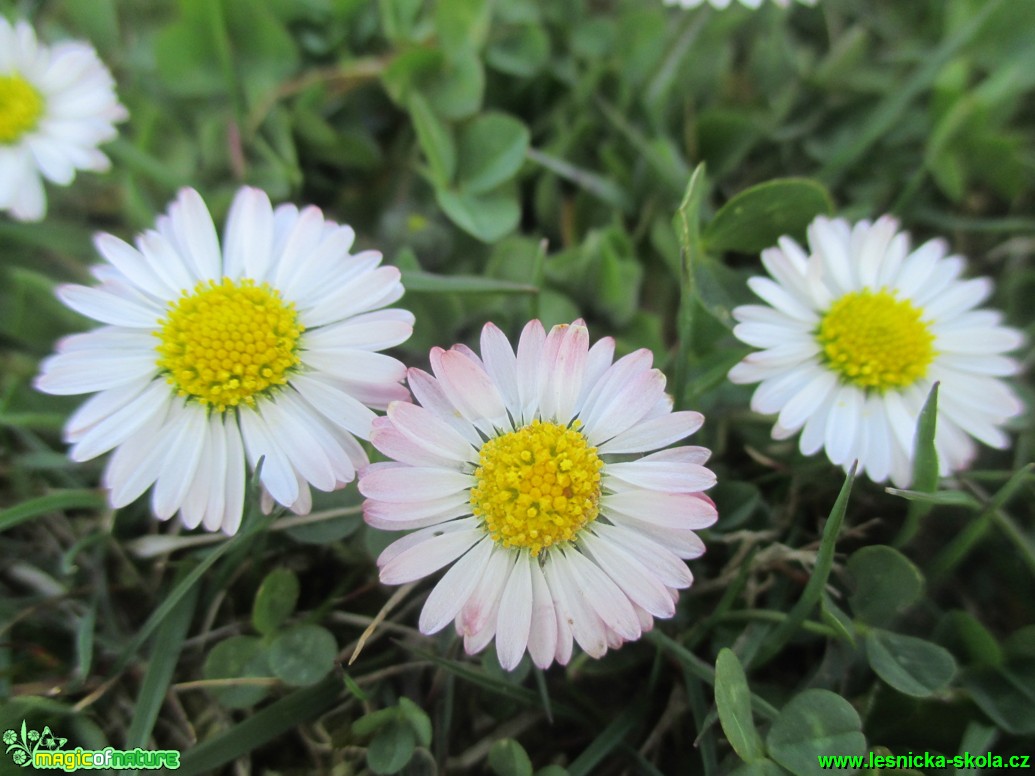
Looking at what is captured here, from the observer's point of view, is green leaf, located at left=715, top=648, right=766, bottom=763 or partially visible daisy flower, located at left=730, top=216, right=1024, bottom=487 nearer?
green leaf, located at left=715, top=648, right=766, bottom=763

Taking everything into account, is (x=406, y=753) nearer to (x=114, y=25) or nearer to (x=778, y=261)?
(x=778, y=261)

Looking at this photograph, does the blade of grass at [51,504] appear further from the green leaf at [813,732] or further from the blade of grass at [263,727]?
the green leaf at [813,732]

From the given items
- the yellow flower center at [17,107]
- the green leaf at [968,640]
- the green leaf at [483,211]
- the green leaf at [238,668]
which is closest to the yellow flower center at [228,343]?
the green leaf at [238,668]

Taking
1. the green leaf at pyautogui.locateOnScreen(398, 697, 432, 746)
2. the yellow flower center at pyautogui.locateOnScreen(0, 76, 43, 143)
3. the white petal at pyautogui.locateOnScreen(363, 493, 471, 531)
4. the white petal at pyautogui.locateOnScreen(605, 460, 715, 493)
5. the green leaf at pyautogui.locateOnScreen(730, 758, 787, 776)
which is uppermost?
the yellow flower center at pyautogui.locateOnScreen(0, 76, 43, 143)

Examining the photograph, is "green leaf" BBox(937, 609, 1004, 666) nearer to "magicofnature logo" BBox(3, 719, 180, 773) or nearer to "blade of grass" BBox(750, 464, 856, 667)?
"blade of grass" BBox(750, 464, 856, 667)

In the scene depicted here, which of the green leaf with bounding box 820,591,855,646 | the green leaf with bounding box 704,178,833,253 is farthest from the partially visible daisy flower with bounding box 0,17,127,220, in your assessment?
the green leaf with bounding box 820,591,855,646

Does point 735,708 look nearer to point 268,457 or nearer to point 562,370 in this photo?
point 562,370
